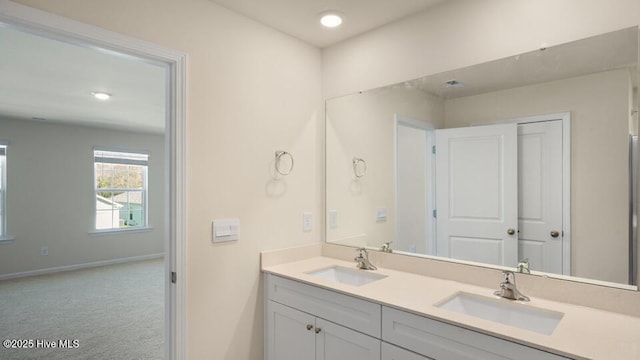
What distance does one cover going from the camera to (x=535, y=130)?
1665mm

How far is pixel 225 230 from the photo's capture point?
198 cm

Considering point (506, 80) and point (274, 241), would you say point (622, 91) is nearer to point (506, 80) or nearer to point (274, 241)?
point (506, 80)

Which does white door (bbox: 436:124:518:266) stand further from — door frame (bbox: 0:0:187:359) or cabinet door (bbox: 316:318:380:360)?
door frame (bbox: 0:0:187:359)

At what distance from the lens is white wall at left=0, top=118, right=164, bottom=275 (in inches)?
212

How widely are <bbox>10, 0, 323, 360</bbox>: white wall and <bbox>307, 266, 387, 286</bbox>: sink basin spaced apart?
0.31 metres

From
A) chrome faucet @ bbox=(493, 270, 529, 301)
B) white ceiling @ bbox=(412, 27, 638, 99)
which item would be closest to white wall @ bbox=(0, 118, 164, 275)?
white ceiling @ bbox=(412, 27, 638, 99)

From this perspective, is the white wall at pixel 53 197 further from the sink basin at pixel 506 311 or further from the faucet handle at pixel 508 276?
the faucet handle at pixel 508 276

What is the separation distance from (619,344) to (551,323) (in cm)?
28

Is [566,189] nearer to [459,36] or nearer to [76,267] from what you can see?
[459,36]

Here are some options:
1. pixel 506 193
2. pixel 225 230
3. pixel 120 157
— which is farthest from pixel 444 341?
pixel 120 157

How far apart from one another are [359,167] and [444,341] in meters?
1.32

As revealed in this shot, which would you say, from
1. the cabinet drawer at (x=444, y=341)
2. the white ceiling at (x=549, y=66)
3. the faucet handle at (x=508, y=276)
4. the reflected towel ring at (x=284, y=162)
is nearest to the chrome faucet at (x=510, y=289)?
the faucet handle at (x=508, y=276)

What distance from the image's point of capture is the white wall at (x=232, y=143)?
1825 millimetres

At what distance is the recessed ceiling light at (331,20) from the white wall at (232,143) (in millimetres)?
311
